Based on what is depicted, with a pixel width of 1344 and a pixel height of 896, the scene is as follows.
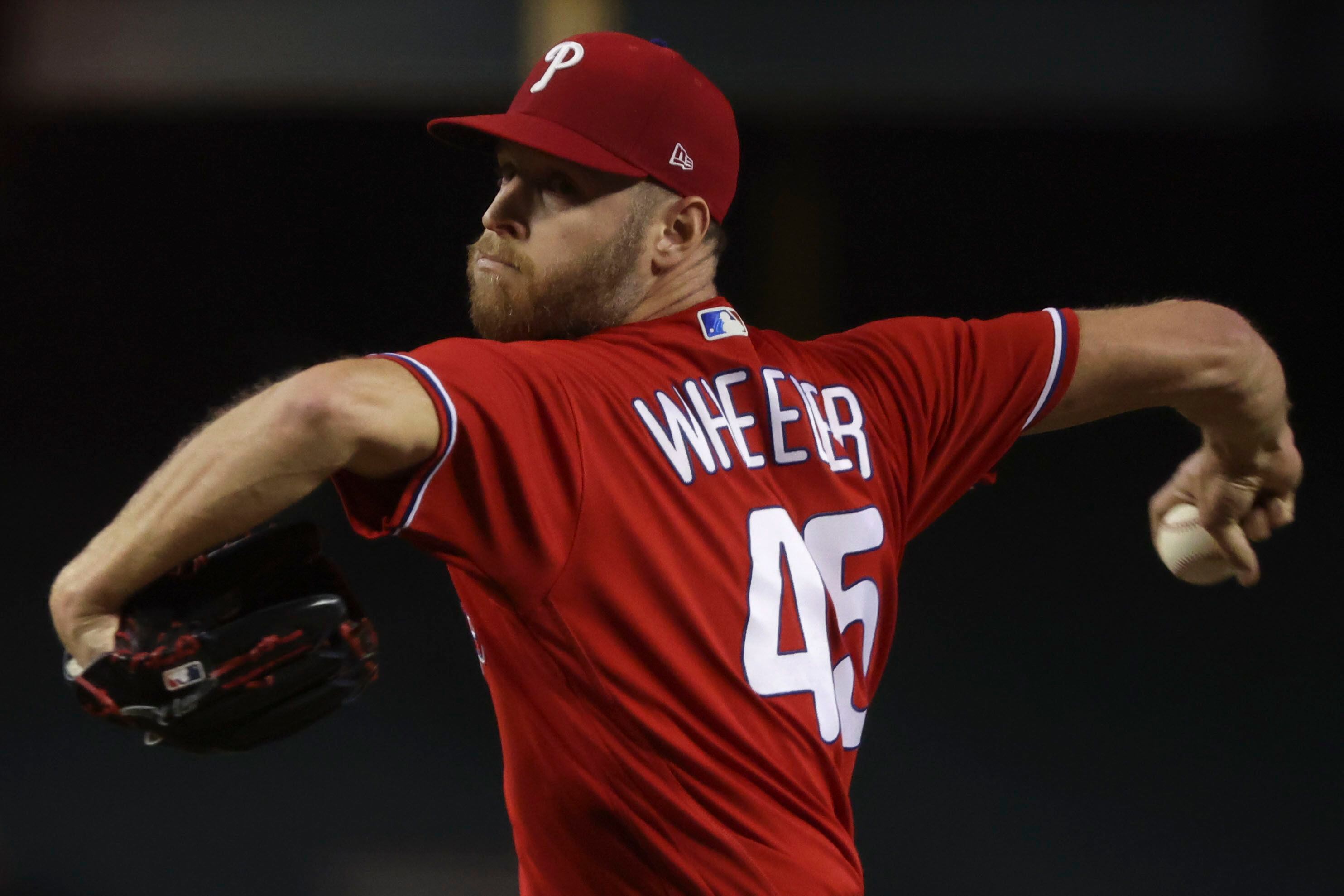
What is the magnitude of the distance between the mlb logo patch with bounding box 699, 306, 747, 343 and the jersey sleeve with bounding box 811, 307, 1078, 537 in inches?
5.6

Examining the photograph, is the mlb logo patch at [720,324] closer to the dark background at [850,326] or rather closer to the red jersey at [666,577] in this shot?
the red jersey at [666,577]

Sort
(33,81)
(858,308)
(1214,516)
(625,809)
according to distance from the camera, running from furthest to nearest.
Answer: (858,308) < (33,81) < (1214,516) < (625,809)

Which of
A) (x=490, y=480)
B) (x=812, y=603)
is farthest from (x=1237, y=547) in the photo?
(x=490, y=480)

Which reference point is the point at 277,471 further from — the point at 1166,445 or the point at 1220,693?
the point at 1166,445

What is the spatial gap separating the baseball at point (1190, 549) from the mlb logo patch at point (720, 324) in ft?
2.44

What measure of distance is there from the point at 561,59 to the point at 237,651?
678 millimetres

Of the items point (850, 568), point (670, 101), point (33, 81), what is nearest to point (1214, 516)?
point (850, 568)

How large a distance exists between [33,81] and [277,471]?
4.00 meters

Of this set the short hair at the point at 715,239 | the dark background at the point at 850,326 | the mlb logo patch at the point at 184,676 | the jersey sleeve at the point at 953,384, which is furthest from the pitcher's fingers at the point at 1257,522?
the dark background at the point at 850,326

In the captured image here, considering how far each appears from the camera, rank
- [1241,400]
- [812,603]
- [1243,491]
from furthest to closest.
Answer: [1243,491], [1241,400], [812,603]

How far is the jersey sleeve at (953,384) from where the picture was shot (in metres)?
1.40

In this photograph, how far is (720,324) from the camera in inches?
51.5

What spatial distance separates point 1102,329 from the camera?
150cm

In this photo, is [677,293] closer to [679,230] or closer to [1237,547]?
[679,230]
